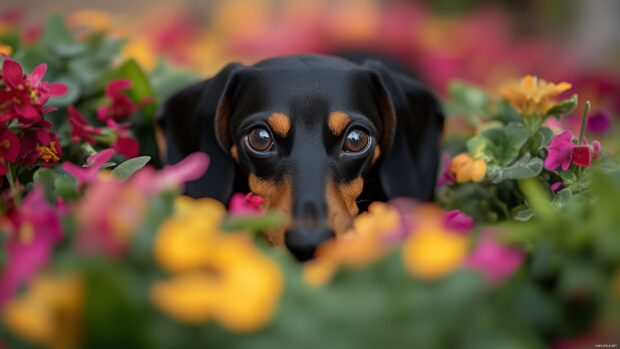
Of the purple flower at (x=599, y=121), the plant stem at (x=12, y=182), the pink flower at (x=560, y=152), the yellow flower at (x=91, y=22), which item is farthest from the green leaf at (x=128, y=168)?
the purple flower at (x=599, y=121)

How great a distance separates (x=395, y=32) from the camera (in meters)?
5.03

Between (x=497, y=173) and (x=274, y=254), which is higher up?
(x=274, y=254)

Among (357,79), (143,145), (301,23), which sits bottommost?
(301,23)

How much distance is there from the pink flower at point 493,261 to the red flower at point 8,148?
1.06 meters

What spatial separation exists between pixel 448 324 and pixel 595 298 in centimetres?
29

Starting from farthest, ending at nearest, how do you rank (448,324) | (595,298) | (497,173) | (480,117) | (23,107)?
(480,117) → (497,173) → (23,107) → (595,298) → (448,324)

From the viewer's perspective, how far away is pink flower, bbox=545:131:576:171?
1.87 m

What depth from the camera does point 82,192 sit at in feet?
4.79

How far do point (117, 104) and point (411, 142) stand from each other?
96 centimetres

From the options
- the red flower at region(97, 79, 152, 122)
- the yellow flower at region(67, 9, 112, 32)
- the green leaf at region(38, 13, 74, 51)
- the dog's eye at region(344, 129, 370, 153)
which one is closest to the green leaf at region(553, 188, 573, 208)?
the dog's eye at region(344, 129, 370, 153)

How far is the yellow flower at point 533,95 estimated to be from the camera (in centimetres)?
208

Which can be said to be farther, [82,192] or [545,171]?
[545,171]

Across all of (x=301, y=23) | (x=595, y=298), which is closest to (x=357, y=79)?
(x=595, y=298)

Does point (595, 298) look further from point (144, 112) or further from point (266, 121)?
point (144, 112)
